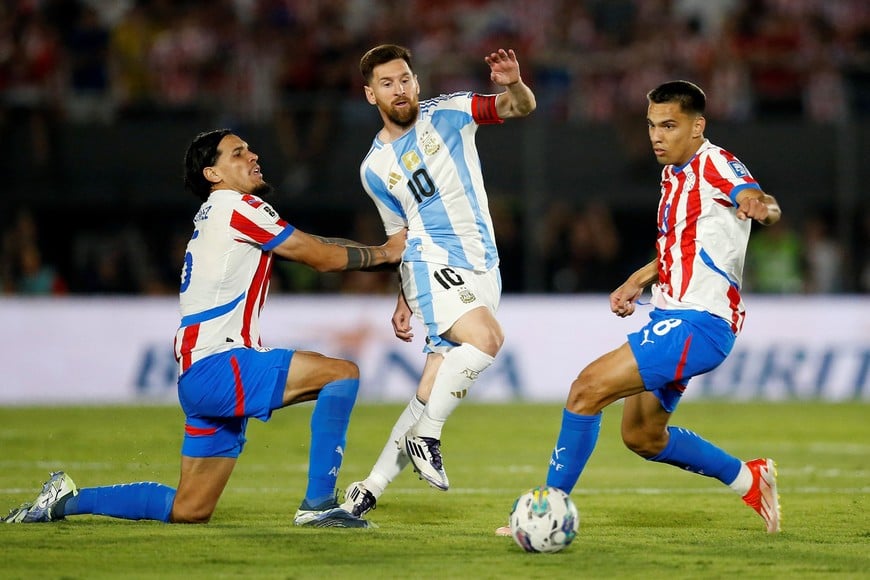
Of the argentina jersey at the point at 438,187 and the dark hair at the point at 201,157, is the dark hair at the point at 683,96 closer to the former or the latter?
the argentina jersey at the point at 438,187

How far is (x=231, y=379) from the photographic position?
6766 mm

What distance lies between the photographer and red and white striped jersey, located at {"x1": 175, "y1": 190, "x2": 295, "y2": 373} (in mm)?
6867

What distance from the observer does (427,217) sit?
736cm

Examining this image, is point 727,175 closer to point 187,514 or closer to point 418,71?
point 187,514

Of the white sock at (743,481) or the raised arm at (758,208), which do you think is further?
the white sock at (743,481)

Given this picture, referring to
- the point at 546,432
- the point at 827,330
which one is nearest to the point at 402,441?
the point at 546,432

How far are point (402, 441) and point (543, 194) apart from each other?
992 cm

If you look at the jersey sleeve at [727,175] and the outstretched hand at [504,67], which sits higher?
the outstretched hand at [504,67]

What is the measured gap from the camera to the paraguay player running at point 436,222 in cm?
717

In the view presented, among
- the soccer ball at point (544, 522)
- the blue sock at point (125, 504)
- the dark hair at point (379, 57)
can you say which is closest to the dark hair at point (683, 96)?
the dark hair at point (379, 57)

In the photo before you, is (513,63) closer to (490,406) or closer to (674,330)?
(674,330)

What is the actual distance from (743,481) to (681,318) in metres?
1.04

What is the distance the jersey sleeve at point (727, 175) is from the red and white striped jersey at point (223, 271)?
7.09ft

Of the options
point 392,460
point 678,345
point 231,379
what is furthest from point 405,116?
point 678,345
